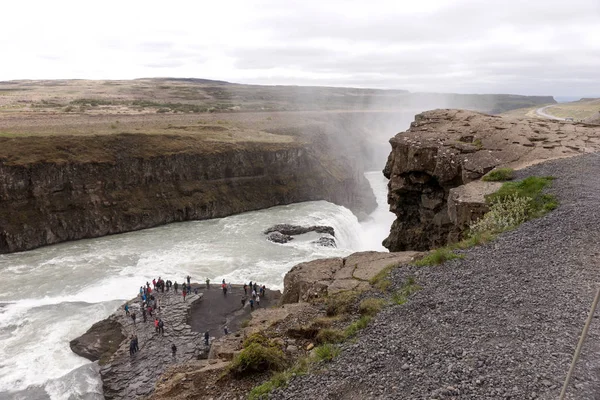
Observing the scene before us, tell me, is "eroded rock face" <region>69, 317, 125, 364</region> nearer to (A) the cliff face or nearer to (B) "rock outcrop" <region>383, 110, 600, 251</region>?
(B) "rock outcrop" <region>383, 110, 600, 251</region>

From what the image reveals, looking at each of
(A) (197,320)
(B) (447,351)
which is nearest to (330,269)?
(B) (447,351)

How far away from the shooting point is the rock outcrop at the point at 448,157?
72.0ft

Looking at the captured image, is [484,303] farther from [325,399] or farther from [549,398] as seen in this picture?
[325,399]

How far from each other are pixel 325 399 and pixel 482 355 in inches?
113

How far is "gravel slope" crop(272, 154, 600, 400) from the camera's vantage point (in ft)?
23.1

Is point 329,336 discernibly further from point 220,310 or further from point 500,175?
point 220,310

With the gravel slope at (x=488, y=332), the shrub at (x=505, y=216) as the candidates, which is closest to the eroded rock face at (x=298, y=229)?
the shrub at (x=505, y=216)

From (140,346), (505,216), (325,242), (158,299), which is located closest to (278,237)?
(325,242)

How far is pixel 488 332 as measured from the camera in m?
8.43

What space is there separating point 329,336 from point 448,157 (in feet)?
50.4

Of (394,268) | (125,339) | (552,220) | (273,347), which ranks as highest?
(552,220)

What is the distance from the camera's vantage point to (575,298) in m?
9.25

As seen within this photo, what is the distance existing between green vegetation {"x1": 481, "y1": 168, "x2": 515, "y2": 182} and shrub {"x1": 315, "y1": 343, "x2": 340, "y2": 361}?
42.6 feet

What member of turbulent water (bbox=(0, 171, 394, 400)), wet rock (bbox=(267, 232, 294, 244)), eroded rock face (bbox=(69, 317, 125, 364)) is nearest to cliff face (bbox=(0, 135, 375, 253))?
turbulent water (bbox=(0, 171, 394, 400))
